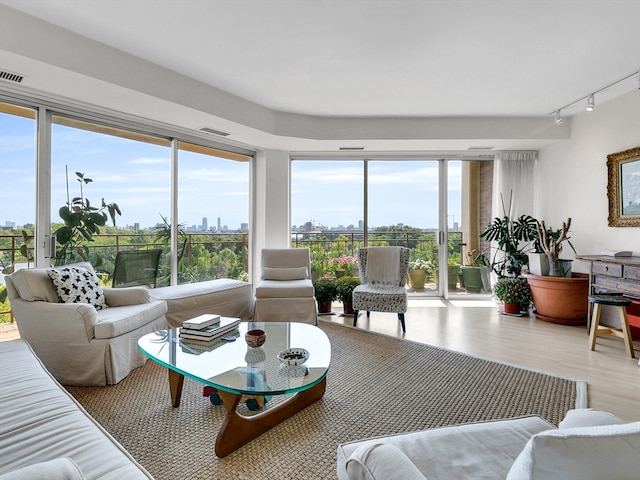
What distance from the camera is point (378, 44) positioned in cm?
287

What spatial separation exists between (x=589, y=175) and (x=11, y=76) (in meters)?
5.86

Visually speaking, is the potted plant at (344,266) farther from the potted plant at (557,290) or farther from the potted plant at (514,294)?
the potted plant at (557,290)

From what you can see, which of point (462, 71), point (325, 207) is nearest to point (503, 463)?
point (462, 71)

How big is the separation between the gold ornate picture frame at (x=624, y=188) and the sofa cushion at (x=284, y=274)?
3.54 metres

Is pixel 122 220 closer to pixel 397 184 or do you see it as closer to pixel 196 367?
pixel 196 367

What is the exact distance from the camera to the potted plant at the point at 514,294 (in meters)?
4.69

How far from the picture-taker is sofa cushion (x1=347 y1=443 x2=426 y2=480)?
0.88 m

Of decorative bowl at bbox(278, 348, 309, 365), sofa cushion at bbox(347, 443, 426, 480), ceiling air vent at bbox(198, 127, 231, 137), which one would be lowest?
decorative bowl at bbox(278, 348, 309, 365)

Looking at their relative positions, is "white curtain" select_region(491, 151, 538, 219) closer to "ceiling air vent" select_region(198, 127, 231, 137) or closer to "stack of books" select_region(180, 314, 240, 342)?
"ceiling air vent" select_region(198, 127, 231, 137)

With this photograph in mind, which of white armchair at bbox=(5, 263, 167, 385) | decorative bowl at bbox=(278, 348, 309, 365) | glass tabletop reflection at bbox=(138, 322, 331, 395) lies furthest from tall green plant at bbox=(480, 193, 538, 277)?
white armchair at bbox=(5, 263, 167, 385)

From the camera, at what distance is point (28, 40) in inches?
97.4

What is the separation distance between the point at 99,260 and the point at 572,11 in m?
4.48

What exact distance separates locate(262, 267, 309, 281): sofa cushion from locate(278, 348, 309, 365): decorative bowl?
2.42 metres

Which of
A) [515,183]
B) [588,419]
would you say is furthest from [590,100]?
[588,419]
